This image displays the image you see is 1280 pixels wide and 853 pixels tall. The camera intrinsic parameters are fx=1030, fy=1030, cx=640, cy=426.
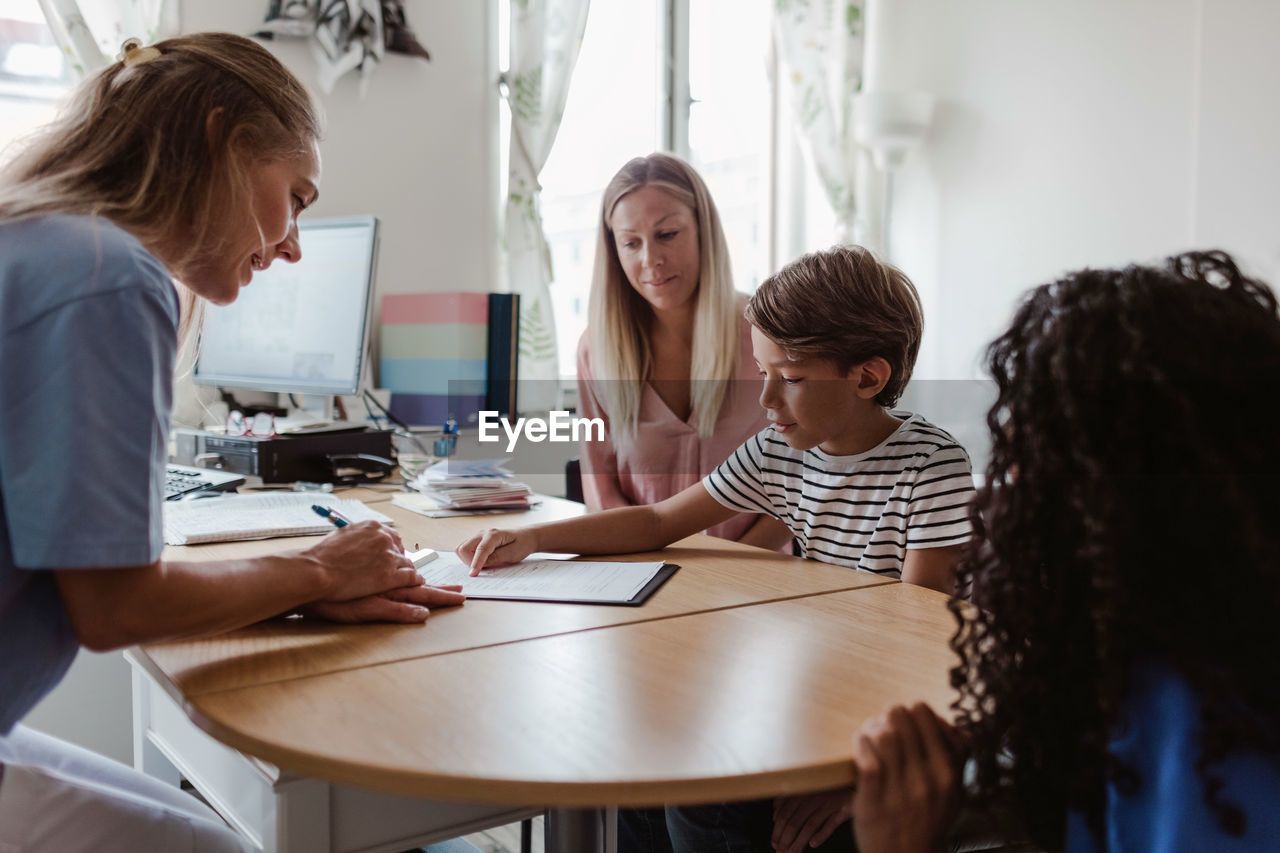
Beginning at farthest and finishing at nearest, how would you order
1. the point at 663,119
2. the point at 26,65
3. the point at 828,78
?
the point at 828,78
the point at 663,119
the point at 26,65

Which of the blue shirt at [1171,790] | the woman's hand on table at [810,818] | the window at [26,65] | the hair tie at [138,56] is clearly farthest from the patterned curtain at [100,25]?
the blue shirt at [1171,790]

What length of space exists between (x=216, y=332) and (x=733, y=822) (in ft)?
5.71

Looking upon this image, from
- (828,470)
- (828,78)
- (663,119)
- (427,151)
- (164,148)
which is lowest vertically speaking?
(828,470)

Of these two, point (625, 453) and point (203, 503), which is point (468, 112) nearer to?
point (625, 453)

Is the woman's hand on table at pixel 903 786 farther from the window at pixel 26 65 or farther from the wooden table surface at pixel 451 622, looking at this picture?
the window at pixel 26 65

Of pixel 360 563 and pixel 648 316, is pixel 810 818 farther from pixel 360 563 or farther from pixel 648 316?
pixel 648 316

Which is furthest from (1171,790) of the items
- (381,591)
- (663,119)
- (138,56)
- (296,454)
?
(663,119)

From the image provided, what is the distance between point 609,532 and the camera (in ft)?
4.85

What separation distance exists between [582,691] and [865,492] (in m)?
0.70

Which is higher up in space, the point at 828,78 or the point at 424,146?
the point at 828,78

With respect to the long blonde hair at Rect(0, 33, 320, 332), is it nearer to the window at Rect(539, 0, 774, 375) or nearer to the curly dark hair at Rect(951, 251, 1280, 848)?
the curly dark hair at Rect(951, 251, 1280, 848)

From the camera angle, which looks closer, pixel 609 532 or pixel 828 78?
pixel 609 532

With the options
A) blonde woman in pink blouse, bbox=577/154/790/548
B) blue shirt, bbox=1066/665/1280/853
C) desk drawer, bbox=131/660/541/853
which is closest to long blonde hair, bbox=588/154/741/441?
blonde woman in pink blouse, bbox=577/154/790/548

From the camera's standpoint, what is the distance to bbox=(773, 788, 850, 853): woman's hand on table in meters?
1.11
